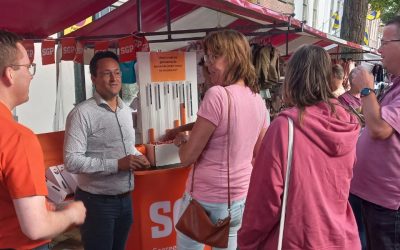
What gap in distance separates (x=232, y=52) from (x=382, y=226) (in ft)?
4.47

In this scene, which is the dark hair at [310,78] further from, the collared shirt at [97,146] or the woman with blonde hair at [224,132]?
the collared shirt at [97,146]

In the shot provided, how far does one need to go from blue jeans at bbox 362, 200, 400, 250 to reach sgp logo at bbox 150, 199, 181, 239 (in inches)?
56.8

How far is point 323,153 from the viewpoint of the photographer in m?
1.65

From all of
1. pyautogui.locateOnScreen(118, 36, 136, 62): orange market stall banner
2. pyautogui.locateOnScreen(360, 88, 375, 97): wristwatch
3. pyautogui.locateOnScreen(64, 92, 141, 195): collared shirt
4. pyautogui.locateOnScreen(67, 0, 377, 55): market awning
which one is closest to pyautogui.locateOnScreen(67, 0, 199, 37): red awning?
pyautogui.locateOnScreen(67, 0, 377, 55): market awning

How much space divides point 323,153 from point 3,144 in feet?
4.03

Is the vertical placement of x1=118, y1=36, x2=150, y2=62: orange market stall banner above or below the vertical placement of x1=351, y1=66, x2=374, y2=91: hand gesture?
above

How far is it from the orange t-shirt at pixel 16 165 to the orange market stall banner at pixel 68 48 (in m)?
3.20

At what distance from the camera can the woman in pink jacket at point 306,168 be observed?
1.61 m

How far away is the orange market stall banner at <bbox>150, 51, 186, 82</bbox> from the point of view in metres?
3.20

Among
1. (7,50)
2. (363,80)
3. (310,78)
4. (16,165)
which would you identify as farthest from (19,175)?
(363,80)

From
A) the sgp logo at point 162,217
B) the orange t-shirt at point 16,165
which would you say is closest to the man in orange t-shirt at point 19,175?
the orange t-shirt at point 16,165

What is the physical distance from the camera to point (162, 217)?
3.14 metres

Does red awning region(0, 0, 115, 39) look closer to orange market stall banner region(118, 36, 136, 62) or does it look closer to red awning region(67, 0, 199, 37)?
red awning region(67, 0, 199, 37)

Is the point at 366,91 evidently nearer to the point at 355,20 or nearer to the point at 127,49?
the point at 127,49
